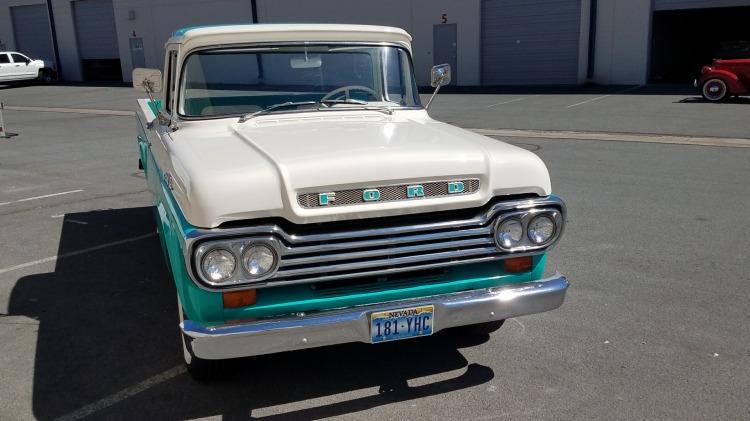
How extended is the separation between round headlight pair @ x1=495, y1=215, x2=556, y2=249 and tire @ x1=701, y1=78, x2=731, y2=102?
15294mm

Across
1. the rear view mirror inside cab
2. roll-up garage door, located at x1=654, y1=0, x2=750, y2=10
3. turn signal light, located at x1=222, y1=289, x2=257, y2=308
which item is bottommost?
turn signal light, located at x1=222, y1=289, x2=257, y2=308

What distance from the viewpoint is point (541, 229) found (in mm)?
3562

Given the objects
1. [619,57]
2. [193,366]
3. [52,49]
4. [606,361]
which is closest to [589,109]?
[619,57]

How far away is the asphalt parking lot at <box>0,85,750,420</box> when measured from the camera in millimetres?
3559

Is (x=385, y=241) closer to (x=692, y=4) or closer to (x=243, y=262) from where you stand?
(x=243, y=262)

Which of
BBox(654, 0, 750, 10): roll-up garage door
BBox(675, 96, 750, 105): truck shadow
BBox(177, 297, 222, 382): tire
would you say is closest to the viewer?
BBox(177, 297, 222, 382): tire

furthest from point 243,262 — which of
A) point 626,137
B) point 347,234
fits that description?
point 626,137

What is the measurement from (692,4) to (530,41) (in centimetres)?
528

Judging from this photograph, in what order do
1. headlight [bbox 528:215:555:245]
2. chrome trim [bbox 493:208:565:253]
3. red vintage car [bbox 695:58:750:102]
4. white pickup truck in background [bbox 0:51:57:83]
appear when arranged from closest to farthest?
chrome trim [bbox 493:208:565:253]
headlight [bbox 528:215:555:245]
red vintage car [bbox 695:58:750:102]
white pickup truck in background [bbox 0:51:57:83]

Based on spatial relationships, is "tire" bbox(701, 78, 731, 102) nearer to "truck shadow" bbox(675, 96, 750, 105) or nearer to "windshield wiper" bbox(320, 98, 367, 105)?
"truck shadow" bbox(675, 96, 750, 105)

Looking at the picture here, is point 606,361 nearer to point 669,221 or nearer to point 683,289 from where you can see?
point 683,289

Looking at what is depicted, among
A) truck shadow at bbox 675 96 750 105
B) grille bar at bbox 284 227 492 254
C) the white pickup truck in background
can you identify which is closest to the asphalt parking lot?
grille bar at bbox 284 227 492 254

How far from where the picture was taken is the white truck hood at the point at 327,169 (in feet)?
10.1

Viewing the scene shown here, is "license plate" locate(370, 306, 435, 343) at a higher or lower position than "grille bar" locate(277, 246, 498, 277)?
lower
